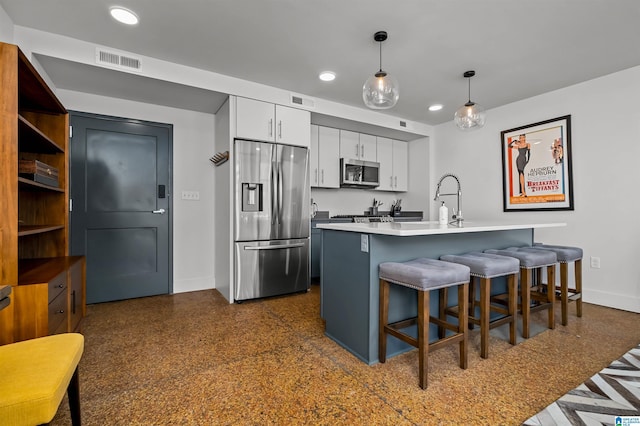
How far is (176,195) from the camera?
12.5 feet

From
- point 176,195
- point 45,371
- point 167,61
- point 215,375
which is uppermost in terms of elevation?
point 167,61

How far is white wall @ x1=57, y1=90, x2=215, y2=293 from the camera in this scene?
150 inches

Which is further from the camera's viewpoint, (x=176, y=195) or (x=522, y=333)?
(x=176, y=195)

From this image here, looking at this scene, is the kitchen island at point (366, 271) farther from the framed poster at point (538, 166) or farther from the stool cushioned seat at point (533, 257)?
the framed poster at point (538, 166)

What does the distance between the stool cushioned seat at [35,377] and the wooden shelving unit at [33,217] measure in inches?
19.6

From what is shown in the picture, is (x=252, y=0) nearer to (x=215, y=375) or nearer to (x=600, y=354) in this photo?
(x=215, y=375)

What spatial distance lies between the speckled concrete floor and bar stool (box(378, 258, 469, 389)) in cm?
17

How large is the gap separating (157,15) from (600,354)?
406 cm

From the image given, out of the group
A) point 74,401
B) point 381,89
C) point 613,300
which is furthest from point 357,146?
point 74,401

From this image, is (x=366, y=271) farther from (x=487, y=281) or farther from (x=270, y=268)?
(x=270, y=268)

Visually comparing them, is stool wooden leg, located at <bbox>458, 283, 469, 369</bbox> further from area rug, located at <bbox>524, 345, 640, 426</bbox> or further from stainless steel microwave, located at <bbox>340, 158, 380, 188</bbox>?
stainless steel microwave, located at <bbox>340, 158, 380, 188</bbox>

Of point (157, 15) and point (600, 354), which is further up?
point (157, 15)

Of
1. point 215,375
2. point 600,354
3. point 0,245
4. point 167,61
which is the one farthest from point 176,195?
point 600,354

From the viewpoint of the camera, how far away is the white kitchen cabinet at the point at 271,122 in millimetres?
3467
